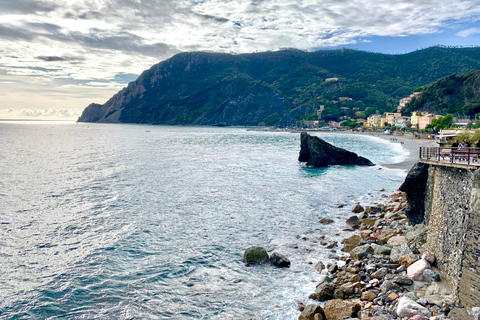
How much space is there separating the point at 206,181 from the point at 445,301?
30.4 metres

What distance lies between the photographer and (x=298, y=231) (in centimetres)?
2162

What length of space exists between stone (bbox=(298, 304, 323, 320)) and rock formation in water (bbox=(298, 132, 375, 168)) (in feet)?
136

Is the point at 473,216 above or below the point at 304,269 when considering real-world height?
above

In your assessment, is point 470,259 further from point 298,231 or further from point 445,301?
point 298,231

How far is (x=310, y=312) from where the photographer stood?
455 inches

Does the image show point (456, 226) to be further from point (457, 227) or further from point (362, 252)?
point (362, 252)

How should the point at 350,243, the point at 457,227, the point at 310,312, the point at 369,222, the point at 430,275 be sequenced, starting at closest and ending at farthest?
the point at 310,312, the point at 457,227, the point at 430,275, the point at 350,243, the point at 369,222

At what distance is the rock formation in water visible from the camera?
52.4 m

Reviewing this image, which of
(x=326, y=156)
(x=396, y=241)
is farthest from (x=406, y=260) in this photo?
(x=326, y=156)

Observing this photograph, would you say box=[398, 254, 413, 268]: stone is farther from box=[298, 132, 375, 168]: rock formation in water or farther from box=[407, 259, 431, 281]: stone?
box=[298, 132, 375, 168]: rock formation in water

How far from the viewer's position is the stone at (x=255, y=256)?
16906mm

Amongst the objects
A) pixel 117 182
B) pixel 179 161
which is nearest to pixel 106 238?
pixel 117 182

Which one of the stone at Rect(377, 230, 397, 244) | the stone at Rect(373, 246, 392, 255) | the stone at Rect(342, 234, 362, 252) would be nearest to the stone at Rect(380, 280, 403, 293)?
the stone at Rect(373, 246, 392, 255)

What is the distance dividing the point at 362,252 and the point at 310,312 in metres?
6.07
